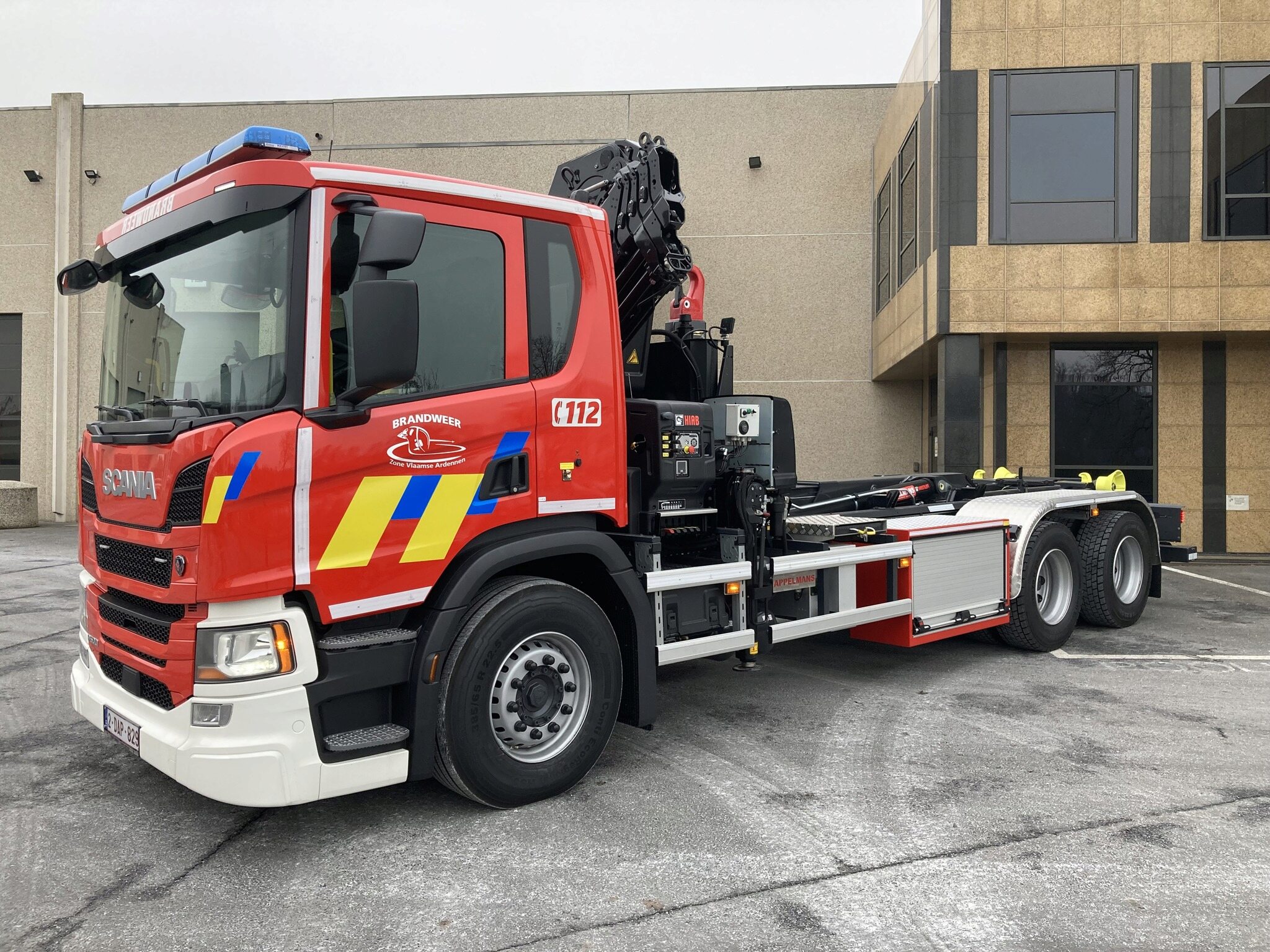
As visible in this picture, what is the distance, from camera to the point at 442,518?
3.99 metres

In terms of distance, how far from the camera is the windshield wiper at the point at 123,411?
13.0 ft

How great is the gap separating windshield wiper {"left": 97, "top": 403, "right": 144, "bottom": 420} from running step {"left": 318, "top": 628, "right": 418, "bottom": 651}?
48.8 inches

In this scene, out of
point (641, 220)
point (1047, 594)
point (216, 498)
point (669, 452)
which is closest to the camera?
point (216, 498)

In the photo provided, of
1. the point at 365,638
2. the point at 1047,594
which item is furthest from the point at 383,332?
the point at 1047,594

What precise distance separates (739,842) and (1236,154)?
14767mm

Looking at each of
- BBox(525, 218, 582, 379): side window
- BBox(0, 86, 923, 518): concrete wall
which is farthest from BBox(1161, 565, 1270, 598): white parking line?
BBox(525, 218, 582, 379): side window

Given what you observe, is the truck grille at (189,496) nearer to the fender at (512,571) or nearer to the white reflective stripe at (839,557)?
the fender at (512,571)

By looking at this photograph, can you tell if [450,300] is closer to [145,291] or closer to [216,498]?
[216,498]

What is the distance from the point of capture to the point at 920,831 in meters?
4.00

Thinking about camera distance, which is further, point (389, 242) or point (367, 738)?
point (367, 738)

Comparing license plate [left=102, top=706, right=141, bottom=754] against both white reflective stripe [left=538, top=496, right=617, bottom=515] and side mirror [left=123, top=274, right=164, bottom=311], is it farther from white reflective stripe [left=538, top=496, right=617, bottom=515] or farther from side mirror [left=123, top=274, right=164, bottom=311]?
white reflective stripe [left=538, top=496, right=617, bottom=515]

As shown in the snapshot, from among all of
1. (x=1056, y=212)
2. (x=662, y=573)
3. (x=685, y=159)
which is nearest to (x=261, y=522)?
(x=662, y=573)

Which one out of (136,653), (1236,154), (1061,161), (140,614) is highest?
(1236,154)

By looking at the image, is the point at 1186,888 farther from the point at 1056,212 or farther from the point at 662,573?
the point at 1056,212
